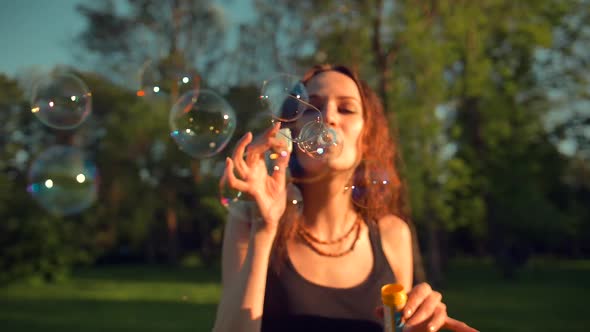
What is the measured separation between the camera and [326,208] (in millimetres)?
2842

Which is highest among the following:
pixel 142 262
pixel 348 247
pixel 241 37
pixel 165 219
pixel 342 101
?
pixel 241 37

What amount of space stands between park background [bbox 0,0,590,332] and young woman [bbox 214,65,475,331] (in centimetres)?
788

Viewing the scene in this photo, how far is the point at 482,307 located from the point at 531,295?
398 cm

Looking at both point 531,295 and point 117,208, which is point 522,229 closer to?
point 531,295

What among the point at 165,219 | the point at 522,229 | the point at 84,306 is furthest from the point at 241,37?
the point at 165,219

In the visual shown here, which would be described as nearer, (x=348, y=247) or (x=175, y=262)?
(x=348, y=247)

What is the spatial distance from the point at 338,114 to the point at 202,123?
121cm

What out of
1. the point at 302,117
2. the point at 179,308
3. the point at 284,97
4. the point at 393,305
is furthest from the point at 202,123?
the point at 179,308

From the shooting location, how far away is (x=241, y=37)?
49.9 ft

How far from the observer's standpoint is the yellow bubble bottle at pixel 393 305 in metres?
1.56

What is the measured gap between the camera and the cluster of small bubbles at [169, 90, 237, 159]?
3.57m

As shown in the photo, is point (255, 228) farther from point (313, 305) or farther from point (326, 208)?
point (326, 208)

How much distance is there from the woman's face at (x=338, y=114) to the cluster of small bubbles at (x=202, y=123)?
0.93m

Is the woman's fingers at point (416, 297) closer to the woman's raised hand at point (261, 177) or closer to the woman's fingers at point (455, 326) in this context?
the woman's fingers at point (455, 326)
